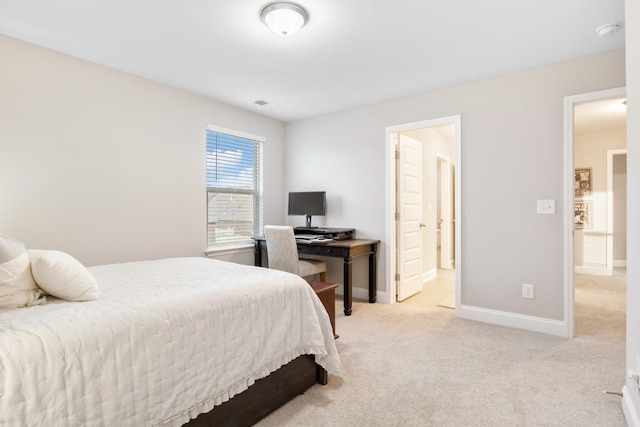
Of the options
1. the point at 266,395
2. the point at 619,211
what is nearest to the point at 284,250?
the point at 266,395

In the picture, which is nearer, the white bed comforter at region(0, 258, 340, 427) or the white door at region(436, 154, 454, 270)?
the white bed comforter at region(0, 258, 340, 427)

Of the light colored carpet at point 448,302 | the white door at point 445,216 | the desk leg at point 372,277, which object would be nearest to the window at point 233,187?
the desk leg at point 372,277

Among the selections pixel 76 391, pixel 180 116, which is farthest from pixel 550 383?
pixel 180 116

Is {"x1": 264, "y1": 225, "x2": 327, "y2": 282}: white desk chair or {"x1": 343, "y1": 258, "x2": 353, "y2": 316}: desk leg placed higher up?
{"x1": 264, "y1": 225, "x2": 327, "y2": 282}: white desk chair

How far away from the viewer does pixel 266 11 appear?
2.10 metres

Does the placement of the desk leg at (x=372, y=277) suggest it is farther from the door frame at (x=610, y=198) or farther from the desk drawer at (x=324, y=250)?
the door frame at (x=610, y=198)

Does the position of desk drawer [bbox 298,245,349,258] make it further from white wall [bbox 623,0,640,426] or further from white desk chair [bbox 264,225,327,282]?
white wall [bbox 623,0,640,426]

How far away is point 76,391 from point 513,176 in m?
3.42

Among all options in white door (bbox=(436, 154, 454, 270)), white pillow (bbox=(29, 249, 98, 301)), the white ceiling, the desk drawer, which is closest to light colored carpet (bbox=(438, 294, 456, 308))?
the desk drawer

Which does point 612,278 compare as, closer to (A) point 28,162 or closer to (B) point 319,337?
(B) point 319,337

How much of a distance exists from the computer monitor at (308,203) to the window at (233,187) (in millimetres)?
456

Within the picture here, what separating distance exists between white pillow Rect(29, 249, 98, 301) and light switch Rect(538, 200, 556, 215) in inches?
132

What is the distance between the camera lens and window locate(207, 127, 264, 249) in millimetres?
3895

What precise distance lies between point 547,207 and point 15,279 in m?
3.66
